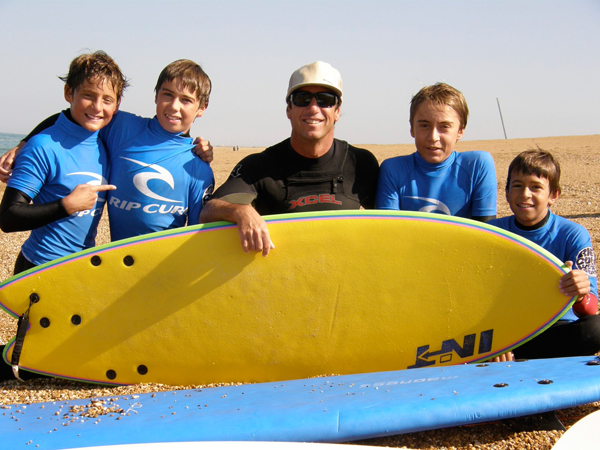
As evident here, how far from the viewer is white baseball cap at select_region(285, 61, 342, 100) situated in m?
2.69

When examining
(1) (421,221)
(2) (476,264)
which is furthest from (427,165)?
(2) (476,264)

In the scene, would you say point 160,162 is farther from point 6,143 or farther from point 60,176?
point 6,143

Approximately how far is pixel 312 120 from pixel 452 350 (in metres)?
1.31

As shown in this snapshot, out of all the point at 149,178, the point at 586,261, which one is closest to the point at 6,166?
the point at 149,178

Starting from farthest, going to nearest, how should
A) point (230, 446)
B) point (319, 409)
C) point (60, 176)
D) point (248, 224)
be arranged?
point (60, 176)
point (248, 224)
point (319, 409)
point (230, 446)

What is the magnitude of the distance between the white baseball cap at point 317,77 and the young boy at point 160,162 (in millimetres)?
513

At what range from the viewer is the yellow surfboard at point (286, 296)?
8.38 feet

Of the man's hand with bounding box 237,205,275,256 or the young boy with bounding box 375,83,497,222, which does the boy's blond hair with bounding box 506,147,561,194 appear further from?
the man's hand with bounding box 237,205,275,256

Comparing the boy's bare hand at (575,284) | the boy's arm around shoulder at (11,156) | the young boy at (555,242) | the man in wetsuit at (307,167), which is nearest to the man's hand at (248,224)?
the man in wetsuit at (307,167)

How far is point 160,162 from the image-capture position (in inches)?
110

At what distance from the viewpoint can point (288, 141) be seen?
9.46ft

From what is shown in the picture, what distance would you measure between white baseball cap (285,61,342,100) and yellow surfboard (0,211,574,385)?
66cm

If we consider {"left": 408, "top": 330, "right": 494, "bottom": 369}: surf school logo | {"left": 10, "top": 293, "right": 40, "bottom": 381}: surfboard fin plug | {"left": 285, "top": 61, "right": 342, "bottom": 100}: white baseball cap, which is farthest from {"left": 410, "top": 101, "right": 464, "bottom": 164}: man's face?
{"left": 10, "top": 293, "right": 40, "bottom": 381}: surfboard fin plug

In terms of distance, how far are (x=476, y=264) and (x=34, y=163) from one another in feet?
7.02
